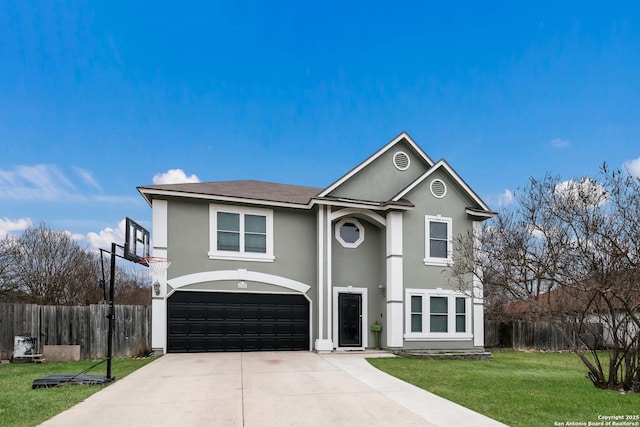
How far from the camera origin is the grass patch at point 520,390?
6.58 meters

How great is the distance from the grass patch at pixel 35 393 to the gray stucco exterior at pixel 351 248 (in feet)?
10.4

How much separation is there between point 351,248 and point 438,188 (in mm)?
3942

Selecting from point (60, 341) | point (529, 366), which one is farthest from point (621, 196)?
point (60, 341)

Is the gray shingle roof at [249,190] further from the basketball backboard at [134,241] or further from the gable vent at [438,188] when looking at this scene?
the gable vent at [438,188]

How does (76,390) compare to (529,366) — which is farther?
(529,366)

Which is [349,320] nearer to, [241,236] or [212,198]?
[241,236]

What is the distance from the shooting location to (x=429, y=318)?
1556cm

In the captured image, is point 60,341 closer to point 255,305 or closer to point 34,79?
point 255,305

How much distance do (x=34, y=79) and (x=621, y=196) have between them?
19.6 metres

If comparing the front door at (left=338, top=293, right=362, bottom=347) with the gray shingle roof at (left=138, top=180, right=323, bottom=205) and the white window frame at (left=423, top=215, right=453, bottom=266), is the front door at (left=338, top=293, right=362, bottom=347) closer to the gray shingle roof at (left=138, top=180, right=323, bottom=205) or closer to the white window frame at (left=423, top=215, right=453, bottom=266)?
the white window frame at (left=423, top=215, right=453, bottom=266)

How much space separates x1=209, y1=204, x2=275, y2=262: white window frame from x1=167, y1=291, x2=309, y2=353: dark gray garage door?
125cm

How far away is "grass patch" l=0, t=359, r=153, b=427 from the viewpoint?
631cm

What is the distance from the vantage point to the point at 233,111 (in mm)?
21594

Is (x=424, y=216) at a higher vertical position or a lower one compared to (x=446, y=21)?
lower
